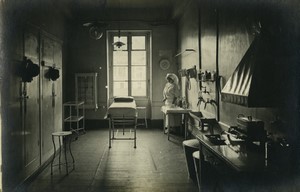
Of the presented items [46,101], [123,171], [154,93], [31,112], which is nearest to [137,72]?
[154,93]

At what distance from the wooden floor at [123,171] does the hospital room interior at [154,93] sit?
0.02 meters

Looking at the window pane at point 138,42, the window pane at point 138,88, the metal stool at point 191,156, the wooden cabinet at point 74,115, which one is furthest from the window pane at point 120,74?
the metal stool at point 191,156

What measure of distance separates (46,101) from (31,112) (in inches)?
36.7

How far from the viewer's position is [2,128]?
4.02 m

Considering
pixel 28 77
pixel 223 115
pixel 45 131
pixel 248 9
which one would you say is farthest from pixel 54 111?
pixel 248 9

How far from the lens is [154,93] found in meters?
11.2

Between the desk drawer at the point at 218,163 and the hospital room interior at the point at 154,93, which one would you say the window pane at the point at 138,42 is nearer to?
the hospital room interior at the point at 154,93

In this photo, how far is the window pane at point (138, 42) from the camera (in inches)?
450

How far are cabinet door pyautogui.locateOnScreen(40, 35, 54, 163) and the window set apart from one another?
196 inches

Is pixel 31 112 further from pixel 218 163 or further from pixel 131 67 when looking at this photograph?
pixel 131 67

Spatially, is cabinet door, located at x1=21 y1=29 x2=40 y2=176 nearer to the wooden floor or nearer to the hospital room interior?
the hospital room interior

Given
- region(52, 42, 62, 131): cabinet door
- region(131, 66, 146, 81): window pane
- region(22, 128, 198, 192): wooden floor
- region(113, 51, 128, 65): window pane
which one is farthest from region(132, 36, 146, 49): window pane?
region(52, 42, 62, 131): cabinet door

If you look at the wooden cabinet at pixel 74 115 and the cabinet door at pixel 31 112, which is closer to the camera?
the cabinet door at pixel 31 112

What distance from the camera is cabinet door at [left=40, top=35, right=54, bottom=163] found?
5.82 m
